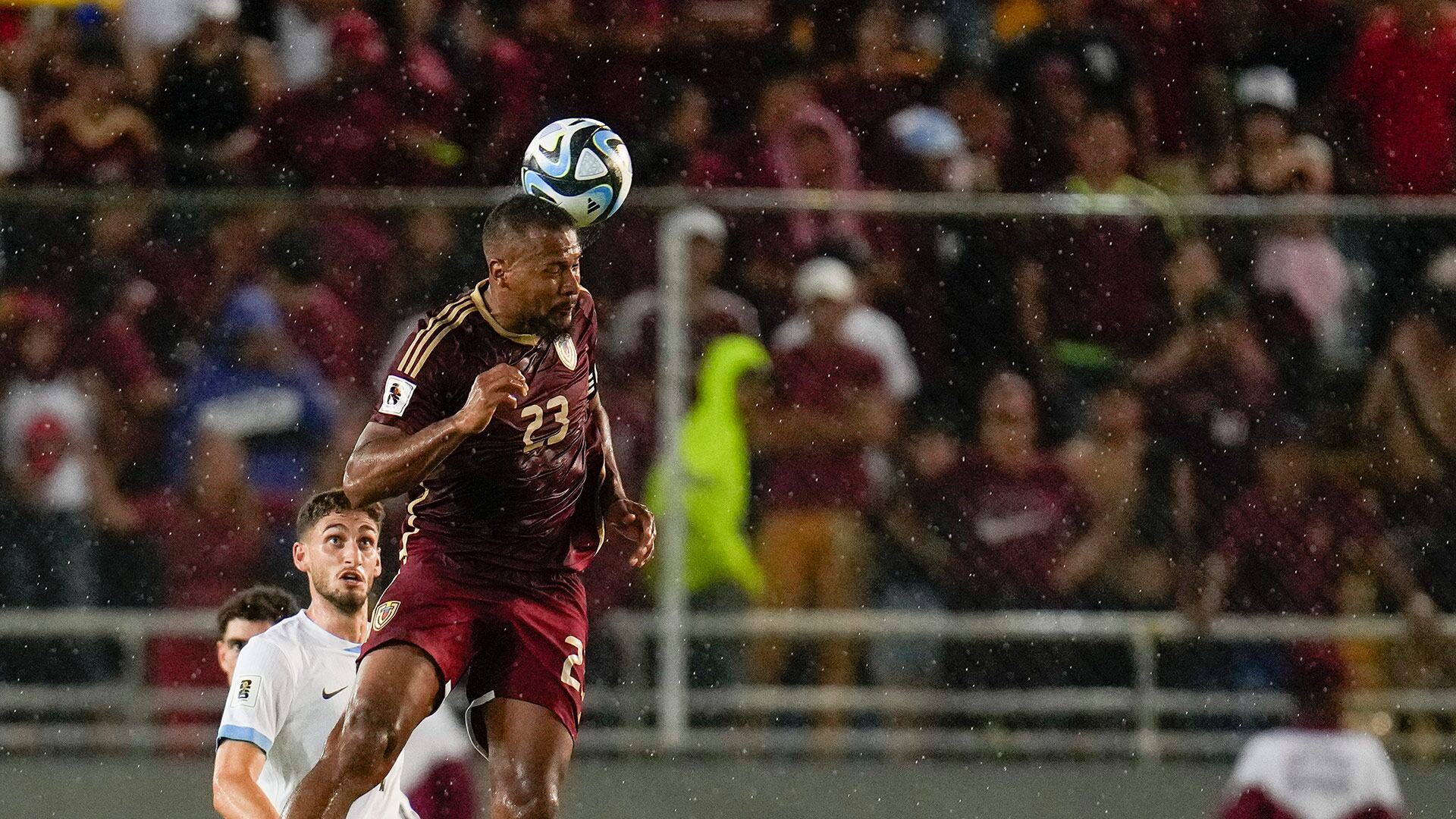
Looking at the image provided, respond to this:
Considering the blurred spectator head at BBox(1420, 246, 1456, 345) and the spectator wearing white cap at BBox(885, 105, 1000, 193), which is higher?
the spectator wearing white cap at BBox(885, 105, 1000, 193)

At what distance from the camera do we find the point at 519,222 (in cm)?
509

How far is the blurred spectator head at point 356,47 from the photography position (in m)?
8.62

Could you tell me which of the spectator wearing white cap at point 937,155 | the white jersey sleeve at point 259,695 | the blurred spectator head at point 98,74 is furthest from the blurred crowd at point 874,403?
the white jersey sleeve at point 259,695

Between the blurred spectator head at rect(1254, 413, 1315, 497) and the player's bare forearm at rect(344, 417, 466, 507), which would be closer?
the player's bare forearm at rect(344, 417, 466, 507)

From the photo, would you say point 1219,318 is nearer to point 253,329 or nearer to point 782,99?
point 782,99

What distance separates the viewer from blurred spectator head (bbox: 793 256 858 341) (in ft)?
25.7

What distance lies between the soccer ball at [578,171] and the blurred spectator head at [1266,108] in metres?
3.80

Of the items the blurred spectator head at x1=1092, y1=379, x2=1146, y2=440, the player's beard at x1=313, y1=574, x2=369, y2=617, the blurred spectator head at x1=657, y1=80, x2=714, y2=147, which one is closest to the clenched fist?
the player's beard at x1=313, y1=574, x2=369, y2=617

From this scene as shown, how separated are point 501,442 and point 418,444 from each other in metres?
0.41

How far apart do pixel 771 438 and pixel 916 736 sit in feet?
3.89

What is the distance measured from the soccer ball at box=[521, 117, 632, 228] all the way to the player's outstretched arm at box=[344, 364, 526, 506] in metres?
0.77

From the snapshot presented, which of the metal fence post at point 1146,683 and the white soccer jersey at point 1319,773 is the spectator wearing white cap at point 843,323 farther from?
the white soccer jersey at point 1319,773

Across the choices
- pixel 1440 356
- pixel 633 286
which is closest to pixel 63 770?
pixel 633 286

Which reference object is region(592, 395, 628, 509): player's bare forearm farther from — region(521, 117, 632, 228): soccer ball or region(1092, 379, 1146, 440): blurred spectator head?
region(1092, 379, 1146, 440): blurred spectator head
